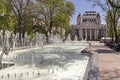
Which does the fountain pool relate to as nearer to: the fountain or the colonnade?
the fountain

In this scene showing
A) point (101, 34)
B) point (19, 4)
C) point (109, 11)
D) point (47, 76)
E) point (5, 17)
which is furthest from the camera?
point (101, 34)

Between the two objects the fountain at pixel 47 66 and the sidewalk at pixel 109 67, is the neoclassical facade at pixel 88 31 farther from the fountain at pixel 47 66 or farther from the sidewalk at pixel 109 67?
the sidewalk at pixel 109 67

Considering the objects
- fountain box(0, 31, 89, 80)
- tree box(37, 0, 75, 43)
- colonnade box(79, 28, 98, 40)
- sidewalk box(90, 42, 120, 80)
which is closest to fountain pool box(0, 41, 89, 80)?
fountain box(0, 31, 89, 80)

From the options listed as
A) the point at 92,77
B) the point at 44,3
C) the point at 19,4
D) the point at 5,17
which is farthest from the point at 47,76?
the point at 44,3

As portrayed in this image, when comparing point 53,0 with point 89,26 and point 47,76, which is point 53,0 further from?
point 89,26

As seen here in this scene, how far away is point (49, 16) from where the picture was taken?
60.8m

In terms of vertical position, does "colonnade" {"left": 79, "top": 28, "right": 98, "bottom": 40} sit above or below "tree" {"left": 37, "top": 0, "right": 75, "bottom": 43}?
below

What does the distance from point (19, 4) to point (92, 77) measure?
3762cm

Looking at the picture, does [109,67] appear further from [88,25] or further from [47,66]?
[88,25]

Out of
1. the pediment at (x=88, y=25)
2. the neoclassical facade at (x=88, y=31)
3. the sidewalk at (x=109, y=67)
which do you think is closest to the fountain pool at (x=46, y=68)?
the sidewalk at (x=109, y=67)

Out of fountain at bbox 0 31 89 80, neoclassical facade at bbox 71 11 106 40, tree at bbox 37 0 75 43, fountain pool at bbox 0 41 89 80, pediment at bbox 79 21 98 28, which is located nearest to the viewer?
fountain pool at bbox 0 41 89 80

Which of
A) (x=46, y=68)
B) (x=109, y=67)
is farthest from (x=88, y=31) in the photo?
(x=109, y=67)

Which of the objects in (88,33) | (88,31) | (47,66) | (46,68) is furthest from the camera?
(88,33)

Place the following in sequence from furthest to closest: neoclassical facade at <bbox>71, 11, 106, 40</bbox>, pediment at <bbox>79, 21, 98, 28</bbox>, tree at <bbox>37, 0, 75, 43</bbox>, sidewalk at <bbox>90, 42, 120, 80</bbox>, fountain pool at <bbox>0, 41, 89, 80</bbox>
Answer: pediment at <bbox>79, 21, 98, 28</bbox>
neoclassical facade at <bbox>71, 11, 106, 40</bbox>
tree at <bbox>37, 0, 75, 43</bbox>
fountain pool at <bbox>0, 41, 89, 80</bbox>
sidewalk at <bbox>90, 42, 120, 80</bbox>
